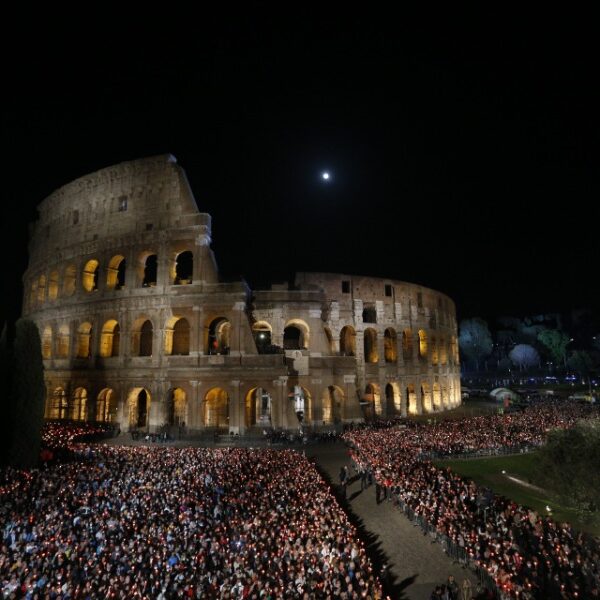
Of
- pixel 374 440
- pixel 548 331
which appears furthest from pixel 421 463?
pixel 548 331

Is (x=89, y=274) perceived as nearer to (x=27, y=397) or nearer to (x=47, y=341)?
(x=47, y=341)

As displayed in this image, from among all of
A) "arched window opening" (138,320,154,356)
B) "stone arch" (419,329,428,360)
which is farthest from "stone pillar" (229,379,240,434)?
"stone arch" (419,329,428,360)

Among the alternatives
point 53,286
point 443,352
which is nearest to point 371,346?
point 443,352

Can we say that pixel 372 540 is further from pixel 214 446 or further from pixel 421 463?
pixel 214 446

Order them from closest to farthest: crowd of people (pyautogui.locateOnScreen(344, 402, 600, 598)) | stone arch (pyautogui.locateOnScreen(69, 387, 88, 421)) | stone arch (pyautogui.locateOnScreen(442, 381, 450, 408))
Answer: crowd of people (pyautogui.locateOnScreen(344, 402, 600, 598)) → stone arch (pyautogui.locateOnScreen(69, 387, 88, 421)) → stone arch (pyautogui.locateOnScreen(442, 381, 450, 408))

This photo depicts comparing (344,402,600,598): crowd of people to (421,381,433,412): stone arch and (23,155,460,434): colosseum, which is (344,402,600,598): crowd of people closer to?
(23,155,460,434): colosseum

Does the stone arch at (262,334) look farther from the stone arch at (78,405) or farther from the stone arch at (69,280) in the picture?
the stone arch at (69,280)
